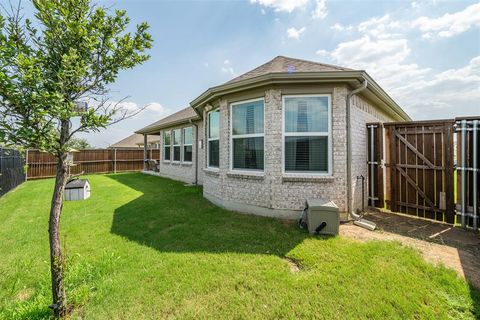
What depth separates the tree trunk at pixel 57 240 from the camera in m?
2.36

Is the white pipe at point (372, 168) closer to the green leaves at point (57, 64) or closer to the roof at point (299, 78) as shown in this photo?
the roof at point (299, 78)

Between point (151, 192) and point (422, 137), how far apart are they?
31.1 feet

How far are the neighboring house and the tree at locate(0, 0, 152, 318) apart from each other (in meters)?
3.25

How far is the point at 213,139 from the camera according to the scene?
7.29m

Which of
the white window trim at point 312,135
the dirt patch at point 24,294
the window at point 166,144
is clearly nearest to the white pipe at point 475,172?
the white window trim at point 312,135

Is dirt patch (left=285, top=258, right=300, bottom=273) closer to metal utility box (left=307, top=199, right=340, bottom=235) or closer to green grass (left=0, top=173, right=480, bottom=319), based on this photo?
green grass (left=0, top=173, right=480, bottom=319)

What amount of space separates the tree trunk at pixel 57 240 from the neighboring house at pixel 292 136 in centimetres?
396

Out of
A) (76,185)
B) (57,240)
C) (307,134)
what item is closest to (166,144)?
(76,185)

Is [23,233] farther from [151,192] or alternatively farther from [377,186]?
[377,186]

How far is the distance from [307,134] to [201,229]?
333 centimetres

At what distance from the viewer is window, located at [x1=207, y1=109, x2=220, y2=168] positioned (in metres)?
7.03

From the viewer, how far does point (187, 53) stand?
9.15 m

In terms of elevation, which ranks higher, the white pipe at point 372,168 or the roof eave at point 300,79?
the roof eave at point 300,79

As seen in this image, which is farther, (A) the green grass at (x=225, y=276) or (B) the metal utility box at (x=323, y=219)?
(B) the metal utility box at (x=323, y=219)
